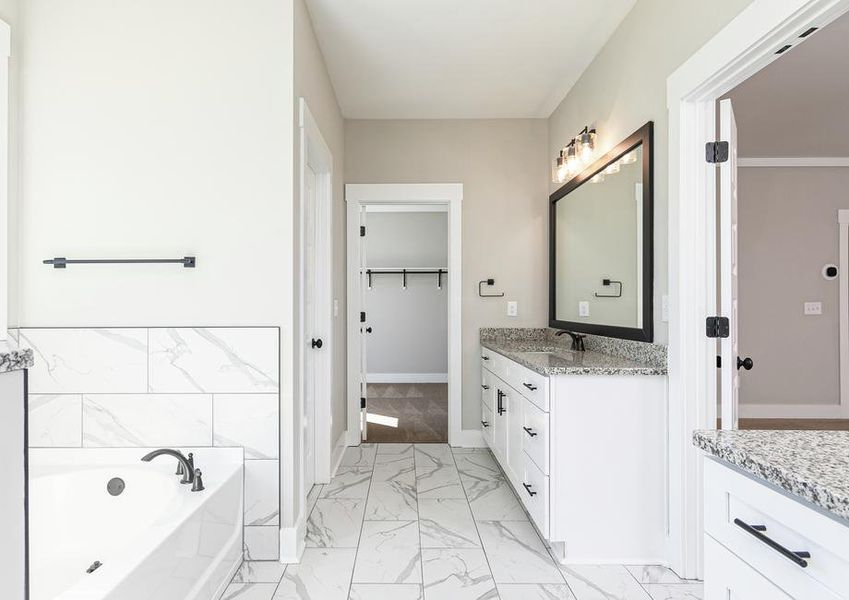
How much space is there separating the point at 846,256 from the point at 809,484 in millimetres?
5308

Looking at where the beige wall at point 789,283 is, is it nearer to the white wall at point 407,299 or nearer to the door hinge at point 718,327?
the door hinge at point 718,327

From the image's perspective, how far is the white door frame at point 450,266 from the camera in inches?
147

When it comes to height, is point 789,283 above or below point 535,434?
above

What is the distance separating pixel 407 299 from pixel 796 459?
610 centimetres

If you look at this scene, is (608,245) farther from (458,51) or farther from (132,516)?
(132,516)

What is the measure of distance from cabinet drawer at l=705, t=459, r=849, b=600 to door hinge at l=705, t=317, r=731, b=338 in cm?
113

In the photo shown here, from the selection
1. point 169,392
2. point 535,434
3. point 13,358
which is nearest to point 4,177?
point 169,392

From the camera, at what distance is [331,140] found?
10.6ft

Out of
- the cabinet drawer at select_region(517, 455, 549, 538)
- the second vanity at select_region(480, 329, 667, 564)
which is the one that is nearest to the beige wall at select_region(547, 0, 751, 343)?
the second vanity at select_region(480, 329, 667, 564)

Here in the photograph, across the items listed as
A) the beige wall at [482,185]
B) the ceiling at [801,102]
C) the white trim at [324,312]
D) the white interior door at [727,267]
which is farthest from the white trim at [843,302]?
the white trim at [324,312]

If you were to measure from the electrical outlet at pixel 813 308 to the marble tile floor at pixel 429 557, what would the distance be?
3738 mm

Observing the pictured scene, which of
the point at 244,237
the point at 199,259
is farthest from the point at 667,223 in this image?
the point at 199,259

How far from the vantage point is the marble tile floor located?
73.4 inches

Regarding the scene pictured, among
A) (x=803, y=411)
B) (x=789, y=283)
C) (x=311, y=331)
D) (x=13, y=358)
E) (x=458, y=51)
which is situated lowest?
(x=803, y=411)
